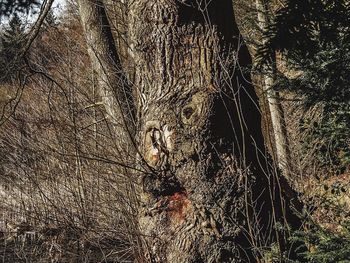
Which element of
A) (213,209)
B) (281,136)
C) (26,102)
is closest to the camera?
(213,209)

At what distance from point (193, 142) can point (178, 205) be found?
41cm

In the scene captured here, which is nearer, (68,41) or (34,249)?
(34,249)

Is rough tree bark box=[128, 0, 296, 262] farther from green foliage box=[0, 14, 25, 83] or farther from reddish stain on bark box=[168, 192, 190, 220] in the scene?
green foliage box=[0, 14, 25, 83]

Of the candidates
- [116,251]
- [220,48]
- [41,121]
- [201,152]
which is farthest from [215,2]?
[41,121]

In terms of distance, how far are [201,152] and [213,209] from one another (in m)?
0.36

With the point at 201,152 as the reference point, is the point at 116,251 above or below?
below

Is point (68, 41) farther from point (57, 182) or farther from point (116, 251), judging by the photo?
point (116, 251)

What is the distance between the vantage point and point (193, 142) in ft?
11.6

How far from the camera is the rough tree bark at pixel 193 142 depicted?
3533mm

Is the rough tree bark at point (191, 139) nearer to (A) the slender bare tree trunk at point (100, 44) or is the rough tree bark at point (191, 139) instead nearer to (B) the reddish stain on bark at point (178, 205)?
(B) the reddish stain on bark at point (178, 205)

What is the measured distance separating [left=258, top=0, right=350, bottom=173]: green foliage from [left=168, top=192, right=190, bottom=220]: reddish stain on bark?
1.14 metres

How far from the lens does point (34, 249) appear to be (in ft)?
21.4

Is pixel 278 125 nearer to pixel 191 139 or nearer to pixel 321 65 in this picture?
pixel 321 65

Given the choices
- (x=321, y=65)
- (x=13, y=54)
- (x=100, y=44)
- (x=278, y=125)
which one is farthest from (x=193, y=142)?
(x=278, y=125)
